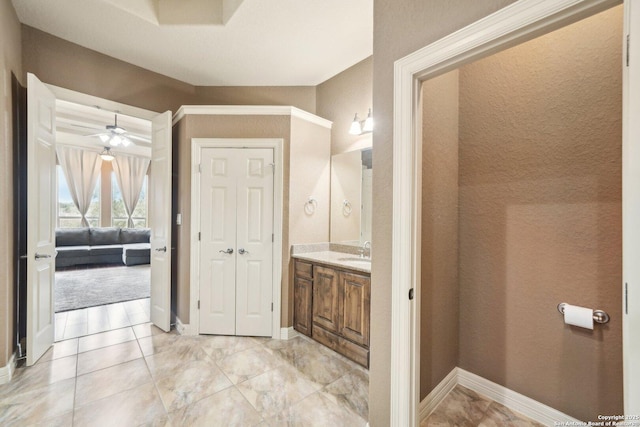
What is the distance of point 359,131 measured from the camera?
2.86 meters

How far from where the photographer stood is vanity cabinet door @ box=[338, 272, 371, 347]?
2.26m

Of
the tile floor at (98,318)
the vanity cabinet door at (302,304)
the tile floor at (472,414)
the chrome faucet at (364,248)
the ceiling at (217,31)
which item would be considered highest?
the ceiling at (217,31)

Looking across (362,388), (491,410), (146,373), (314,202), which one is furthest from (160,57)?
(491,410)

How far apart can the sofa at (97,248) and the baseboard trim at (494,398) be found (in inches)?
259

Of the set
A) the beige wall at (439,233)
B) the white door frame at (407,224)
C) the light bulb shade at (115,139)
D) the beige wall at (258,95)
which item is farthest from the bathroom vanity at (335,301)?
the light bulb shade at (115,139)

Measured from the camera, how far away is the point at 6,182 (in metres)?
2.12

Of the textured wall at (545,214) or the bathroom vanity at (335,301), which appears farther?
the bathroom vanity at (335,301)

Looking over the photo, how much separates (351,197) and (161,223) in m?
2.17

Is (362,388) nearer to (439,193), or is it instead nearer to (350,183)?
(439,193)

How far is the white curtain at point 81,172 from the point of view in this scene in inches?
263

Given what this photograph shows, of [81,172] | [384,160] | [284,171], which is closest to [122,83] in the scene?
[284,171]

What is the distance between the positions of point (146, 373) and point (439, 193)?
2.70 metres

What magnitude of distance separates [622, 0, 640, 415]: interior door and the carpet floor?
5.07 meters

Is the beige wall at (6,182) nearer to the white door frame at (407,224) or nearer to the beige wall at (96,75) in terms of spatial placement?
the beige wall at (96,75)
